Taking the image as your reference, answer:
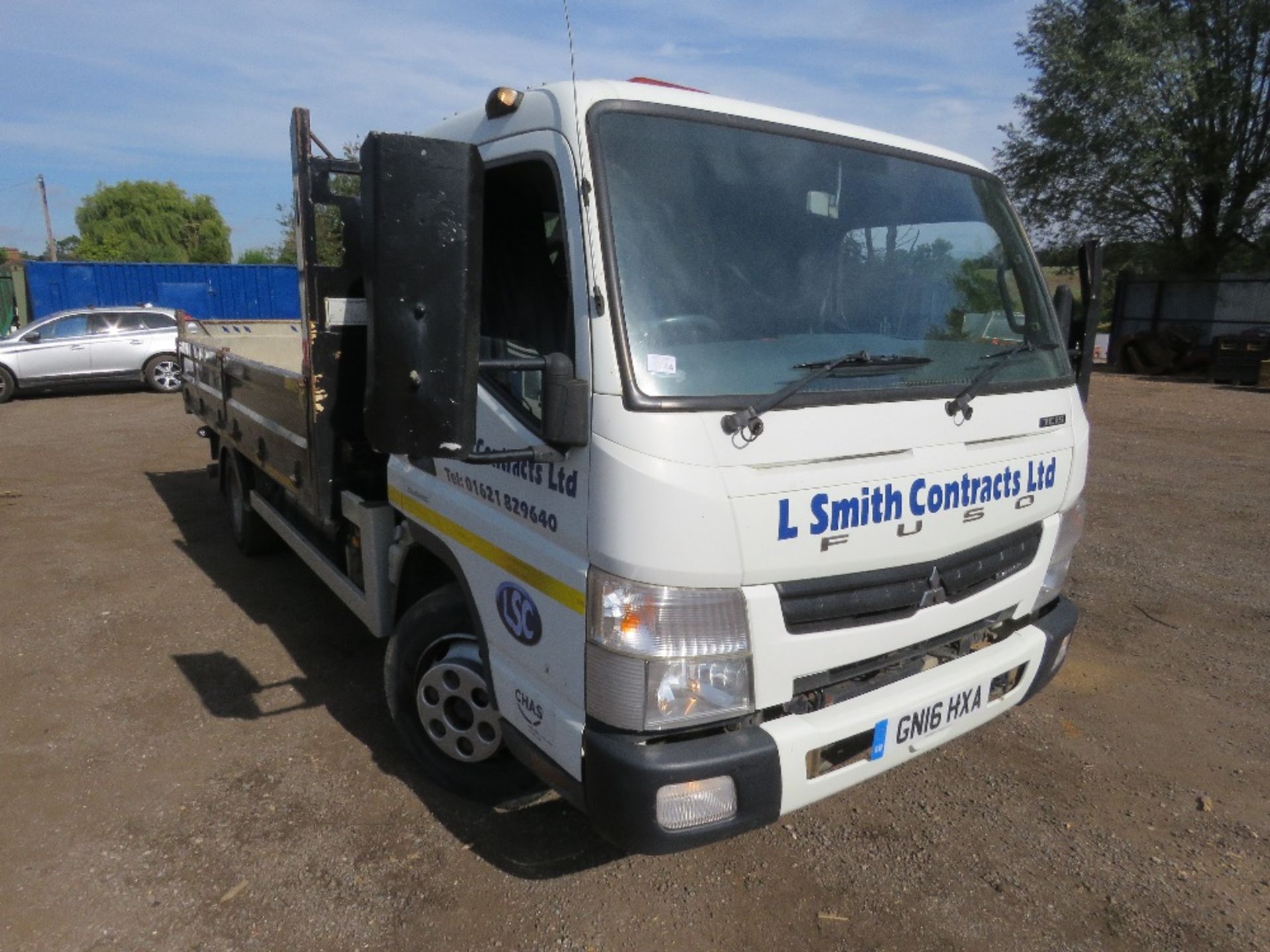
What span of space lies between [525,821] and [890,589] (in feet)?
5.13

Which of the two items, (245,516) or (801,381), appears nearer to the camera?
(801,381)

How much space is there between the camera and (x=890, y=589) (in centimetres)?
254

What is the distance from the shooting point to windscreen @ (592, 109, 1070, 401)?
2.35m

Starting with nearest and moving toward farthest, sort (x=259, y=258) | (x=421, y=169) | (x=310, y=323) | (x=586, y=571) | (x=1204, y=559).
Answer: (x=421, y=169) → (x=586, y=571) → (x=310, y=323) → (x=1204, y=559) → (x=259, y=258)

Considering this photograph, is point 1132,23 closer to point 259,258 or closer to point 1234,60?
point 1234,60

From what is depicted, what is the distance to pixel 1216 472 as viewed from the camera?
9008 mm

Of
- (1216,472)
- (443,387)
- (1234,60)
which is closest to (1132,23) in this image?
(1234,60)

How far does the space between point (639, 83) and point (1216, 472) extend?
881 cm

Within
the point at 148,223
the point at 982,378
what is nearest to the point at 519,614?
the point at 982,378

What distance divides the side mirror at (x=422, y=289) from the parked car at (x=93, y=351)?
14.8 meters

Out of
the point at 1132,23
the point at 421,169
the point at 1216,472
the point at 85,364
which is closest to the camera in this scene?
the point at 421,169

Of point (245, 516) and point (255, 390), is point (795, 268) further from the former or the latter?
point (245, 516)

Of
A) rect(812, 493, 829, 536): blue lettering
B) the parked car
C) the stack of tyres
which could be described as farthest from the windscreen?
Result: the stack of tyres

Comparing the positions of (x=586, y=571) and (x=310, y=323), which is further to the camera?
(x=310, y=323)
